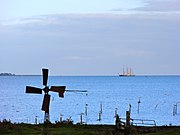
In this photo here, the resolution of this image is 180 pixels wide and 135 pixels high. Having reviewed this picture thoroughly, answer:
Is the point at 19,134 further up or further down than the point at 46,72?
further down

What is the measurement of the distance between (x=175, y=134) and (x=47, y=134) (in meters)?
10.4

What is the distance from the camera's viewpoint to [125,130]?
44969 mm

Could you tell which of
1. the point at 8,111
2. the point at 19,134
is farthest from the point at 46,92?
the point at 8,111

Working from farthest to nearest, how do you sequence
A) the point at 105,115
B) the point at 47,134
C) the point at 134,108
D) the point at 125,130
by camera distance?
the point at 134,108, the point at 105,115, the point at 125,130, the point at 47,134

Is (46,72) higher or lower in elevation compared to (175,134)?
higher

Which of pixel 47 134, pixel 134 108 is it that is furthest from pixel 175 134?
pixel 134 108

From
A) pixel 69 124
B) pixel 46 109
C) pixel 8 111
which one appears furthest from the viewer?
pixel 8 111

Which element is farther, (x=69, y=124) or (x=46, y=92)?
(x=69, y=124)

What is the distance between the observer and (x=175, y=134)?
141 ft

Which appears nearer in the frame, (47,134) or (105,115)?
(47,134)

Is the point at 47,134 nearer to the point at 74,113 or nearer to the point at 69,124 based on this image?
the point at 69,124

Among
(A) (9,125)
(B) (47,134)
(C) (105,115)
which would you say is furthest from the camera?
(C) (105,115)

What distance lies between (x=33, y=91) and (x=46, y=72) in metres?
1.64

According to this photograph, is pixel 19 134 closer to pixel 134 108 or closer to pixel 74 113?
pixel 74 113
